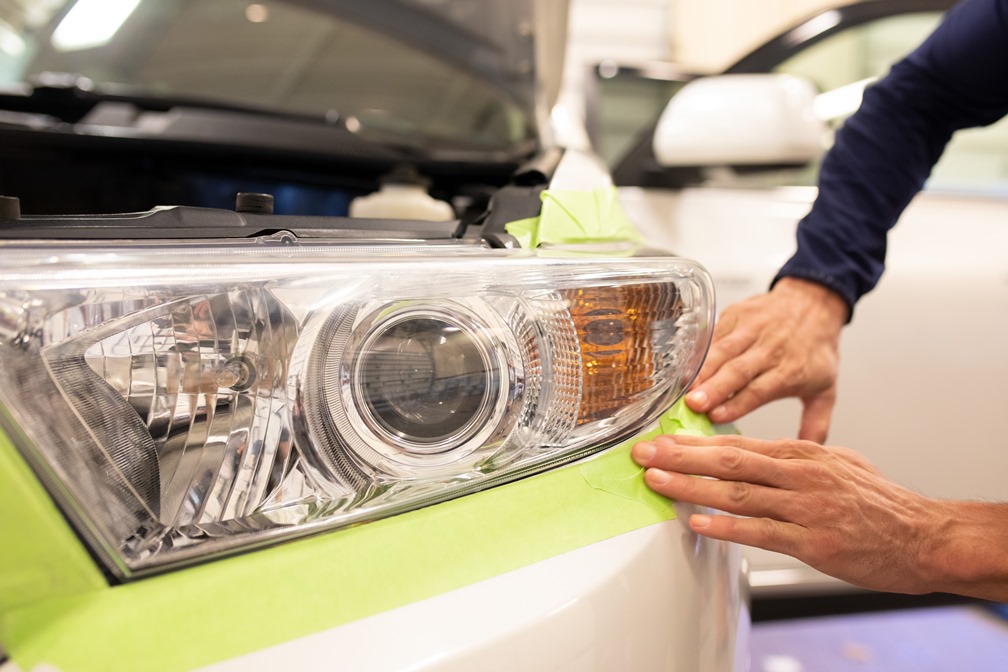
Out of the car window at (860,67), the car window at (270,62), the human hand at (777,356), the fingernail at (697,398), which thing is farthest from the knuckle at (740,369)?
the car window at (860,67)

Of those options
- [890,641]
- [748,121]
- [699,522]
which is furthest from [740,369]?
[890,641]

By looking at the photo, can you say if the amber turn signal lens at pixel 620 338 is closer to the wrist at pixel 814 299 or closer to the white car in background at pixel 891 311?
the wrist at pixel 814 299

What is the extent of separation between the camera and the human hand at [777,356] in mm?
793

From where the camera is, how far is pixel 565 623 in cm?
49

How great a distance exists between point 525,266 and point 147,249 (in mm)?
281

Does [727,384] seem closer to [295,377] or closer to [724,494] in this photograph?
[724,494]

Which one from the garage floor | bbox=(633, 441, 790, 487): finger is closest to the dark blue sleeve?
bbox=(633, 441, 790, 487): finger

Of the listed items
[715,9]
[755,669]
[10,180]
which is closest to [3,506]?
[10,180]

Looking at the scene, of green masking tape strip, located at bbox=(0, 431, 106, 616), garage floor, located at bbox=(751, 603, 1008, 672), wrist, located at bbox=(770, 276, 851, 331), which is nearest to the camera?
green masking tape strip, located at bbox=(0, 431, 106, 616)

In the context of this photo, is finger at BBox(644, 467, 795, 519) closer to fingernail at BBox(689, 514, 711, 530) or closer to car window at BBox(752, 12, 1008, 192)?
fingernail at BBox(689, 514, 711, 530)

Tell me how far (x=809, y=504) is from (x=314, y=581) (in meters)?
0.45

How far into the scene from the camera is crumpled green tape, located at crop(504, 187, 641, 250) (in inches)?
28.8

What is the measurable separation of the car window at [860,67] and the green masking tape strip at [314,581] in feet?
4.85

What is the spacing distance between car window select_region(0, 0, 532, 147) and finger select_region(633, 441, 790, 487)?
113cm
